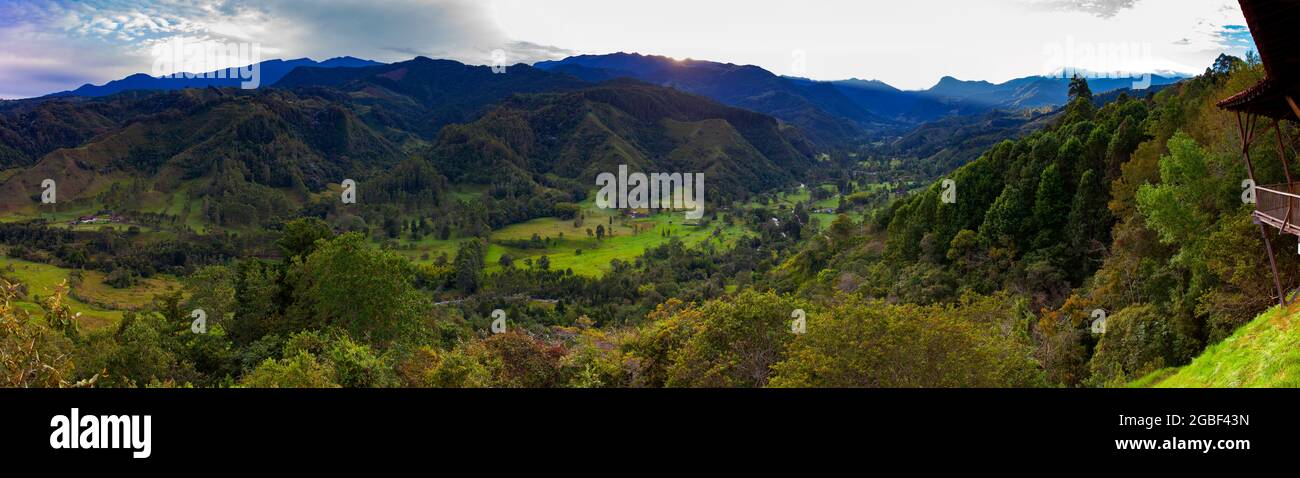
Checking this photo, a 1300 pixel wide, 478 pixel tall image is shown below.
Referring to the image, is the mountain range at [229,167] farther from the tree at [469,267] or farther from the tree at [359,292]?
the tree at [359,292]

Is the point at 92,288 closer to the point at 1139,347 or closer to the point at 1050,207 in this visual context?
the point at 1050,207

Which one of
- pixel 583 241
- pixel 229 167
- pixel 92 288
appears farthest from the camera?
pixel 229 167

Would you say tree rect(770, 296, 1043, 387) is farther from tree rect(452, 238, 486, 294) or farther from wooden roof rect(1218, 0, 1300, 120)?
tree rect(452, 238, 486, 294)

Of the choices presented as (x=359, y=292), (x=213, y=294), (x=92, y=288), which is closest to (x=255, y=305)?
(x=213, y=294)

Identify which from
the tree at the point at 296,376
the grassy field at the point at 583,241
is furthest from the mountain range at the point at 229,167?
the tree at the point at 296,376

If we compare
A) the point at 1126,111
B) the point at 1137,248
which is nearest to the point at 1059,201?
the point at 1126,111
